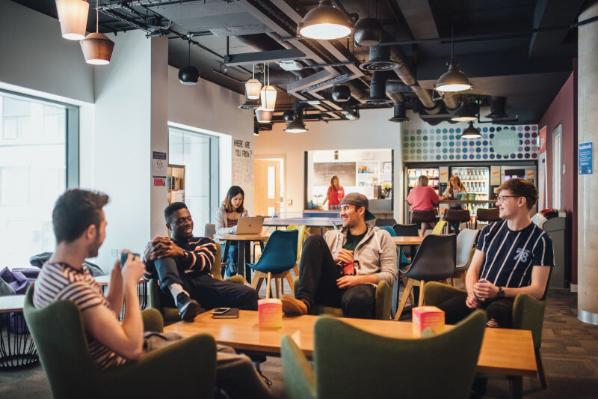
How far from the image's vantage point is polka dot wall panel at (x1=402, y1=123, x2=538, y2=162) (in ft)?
45.9

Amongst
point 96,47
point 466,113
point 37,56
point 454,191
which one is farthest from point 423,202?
point 96,47

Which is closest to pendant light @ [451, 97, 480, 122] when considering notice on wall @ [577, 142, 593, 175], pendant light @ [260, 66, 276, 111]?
pendant light @ [260, 66, 276, 111]

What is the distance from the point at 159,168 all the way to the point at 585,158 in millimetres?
4990

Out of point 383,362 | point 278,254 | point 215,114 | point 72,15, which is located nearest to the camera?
point 383,362

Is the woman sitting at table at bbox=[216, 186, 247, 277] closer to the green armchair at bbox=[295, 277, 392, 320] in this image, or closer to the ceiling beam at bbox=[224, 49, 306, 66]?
the ceiling beam at bbox=[224, 49, 306, 66]

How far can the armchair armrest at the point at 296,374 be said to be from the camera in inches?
72.3

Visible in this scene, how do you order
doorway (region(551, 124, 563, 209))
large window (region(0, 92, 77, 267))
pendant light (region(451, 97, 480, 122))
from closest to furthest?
large window (region(0, 92, 77, 267)) → doorway (region(551, 124, 563, 209)) → pendant light (region(451, 97, 480, 122))

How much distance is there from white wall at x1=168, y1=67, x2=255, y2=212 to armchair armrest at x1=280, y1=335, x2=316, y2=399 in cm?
724

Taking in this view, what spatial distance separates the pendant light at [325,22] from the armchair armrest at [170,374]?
3.03 meters

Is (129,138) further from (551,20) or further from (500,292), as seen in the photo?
(500,292)

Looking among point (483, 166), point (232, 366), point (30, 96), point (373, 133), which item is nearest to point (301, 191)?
point (373, 133)

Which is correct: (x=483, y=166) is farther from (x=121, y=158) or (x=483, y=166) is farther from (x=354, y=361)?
(x=354, y=361)

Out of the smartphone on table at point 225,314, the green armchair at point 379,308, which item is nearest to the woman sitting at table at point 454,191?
the green armchair at point 379,308

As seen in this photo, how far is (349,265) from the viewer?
3.94 meters
